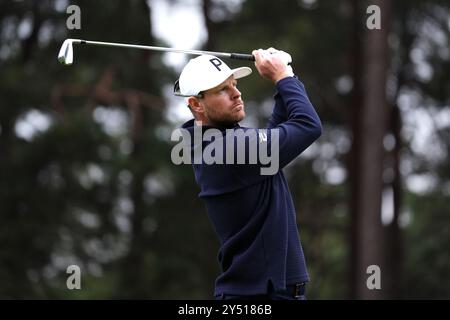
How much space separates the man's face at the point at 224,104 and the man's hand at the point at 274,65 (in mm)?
167

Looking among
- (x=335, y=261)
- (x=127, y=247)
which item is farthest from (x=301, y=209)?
(x=127, y=247)

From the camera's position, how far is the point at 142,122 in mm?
19453

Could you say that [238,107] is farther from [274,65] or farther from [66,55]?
[66,55]

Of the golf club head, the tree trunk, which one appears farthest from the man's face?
the tree trunk

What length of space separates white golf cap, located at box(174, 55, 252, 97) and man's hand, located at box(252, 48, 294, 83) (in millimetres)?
144

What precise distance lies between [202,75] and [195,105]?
0.51ft

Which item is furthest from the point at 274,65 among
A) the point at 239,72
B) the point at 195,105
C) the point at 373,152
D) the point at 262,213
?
the point at 373,152

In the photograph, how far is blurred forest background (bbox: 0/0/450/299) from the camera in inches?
694

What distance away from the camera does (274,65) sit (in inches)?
184

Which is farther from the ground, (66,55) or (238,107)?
(66,55)

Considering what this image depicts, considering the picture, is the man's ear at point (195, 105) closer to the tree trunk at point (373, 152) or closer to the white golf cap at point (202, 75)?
the white golf cap at point (202, 75)

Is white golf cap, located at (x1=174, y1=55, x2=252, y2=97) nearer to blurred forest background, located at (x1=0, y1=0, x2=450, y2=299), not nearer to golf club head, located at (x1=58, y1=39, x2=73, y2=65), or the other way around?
golf club head, located at (x1=58, y1=39, x2=73, y2=65)

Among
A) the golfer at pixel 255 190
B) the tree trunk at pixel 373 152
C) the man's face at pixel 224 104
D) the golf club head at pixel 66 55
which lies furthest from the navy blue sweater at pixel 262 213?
the tree trunk at pixel 373 152

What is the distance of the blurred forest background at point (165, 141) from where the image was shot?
17.6 meters
